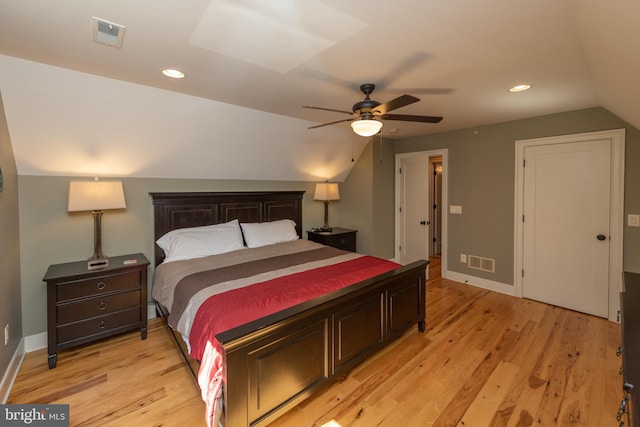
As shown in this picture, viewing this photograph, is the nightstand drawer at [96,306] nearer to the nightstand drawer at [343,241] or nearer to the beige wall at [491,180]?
the nightstand drawer at [343,241]

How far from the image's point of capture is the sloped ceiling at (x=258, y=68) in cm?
149

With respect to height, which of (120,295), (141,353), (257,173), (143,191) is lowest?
(141,353)

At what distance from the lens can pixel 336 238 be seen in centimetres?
445

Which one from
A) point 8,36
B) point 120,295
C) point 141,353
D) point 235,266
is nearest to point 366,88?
point 235,266

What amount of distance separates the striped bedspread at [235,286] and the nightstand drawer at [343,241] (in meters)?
0.96

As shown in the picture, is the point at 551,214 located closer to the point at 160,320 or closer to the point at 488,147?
the point at 488,147

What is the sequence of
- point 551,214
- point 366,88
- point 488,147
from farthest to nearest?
point 488,147
point 551,214
point 366,88

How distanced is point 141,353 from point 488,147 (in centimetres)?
464

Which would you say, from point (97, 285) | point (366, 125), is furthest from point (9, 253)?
point (366, 125)

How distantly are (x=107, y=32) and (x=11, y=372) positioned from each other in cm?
252

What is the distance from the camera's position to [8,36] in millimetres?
1725

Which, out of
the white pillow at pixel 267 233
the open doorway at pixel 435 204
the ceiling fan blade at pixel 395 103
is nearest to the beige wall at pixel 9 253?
the white pillow at pixel 267 233

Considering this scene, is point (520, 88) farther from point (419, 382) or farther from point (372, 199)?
point (419, 382)

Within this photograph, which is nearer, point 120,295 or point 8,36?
point 8,36
